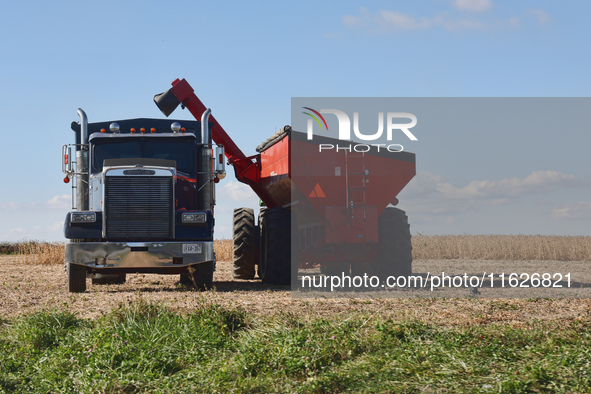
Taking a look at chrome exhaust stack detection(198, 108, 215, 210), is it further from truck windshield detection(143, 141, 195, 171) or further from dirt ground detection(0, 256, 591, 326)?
dirt ground detection(0, 256, 591, 326)

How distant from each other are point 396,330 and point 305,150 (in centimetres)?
609

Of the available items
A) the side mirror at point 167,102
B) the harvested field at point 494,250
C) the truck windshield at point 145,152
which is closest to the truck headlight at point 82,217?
the truck windshield at point 145,152

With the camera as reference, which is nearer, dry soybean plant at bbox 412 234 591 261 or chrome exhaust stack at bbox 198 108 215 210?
chrome exhaust stack at bbox 198 108 215 210

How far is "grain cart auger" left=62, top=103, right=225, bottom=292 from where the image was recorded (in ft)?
32.0

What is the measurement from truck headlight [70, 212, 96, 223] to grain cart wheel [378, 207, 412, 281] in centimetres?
539

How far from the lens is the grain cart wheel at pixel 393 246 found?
35.7 feet

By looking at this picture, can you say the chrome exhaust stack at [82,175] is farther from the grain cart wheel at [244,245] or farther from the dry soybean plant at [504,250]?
the dry soybean plant at [504,250]

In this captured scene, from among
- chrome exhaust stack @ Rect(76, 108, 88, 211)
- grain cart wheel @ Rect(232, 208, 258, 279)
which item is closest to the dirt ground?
chrome exhaust stack @ Rect(76, 108, 88, 211)

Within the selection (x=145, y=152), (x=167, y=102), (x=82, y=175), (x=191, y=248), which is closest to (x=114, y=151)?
(x=145, y=152)

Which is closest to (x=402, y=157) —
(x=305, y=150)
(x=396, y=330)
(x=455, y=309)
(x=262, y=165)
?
(x=305, y=150)

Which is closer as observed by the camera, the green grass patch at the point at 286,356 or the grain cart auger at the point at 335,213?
the green grass patch at the point at 286,356

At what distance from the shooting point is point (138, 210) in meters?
9.98

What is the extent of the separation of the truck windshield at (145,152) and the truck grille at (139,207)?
0.96 meters

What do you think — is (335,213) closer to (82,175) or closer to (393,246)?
(393,246)
